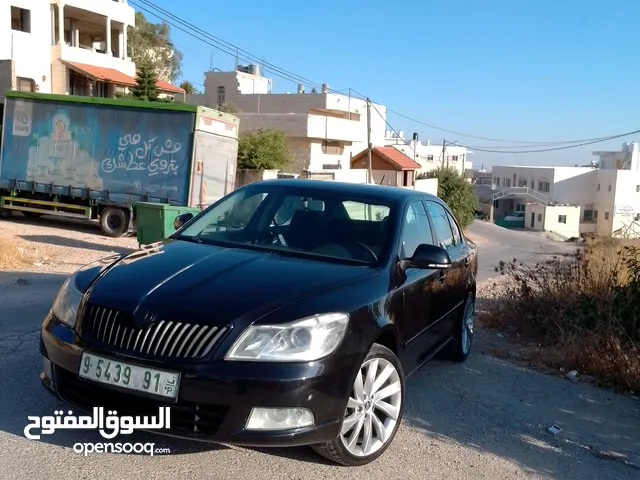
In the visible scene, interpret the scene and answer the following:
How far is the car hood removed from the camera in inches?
127

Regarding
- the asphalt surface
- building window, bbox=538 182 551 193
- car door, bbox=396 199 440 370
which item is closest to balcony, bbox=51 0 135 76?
the asphalt surface

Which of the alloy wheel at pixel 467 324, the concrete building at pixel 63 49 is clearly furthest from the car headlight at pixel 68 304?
the concrete building at pixel 63 49

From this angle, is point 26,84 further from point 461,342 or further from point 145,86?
point 461,342

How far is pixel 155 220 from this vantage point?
11789 mm

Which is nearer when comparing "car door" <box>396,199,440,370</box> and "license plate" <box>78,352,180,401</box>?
"license plate" <box>78,352,180,401</box>

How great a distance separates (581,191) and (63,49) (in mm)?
64511

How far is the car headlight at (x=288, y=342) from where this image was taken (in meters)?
3.09

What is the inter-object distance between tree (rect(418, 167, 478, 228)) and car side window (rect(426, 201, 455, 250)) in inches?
1568

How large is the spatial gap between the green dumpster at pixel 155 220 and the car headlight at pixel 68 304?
25.8 ft

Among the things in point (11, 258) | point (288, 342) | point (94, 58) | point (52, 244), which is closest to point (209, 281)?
point (288, 342)

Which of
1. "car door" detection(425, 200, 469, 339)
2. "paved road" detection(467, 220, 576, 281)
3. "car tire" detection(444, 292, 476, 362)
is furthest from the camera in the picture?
"paved road" detection(467, 220, 576, 281)

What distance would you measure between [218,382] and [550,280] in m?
6.33

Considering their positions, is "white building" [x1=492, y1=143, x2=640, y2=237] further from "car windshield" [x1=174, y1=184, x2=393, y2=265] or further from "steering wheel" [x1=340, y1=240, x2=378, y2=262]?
"steering wheel" [x1=340, y1=240, x2=378, y2=262]

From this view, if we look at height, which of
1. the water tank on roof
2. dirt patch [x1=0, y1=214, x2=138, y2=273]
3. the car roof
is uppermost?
the water tank on roof
